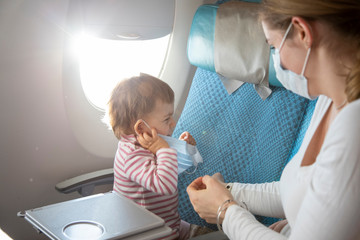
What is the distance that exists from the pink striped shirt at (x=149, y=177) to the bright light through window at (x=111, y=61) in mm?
760

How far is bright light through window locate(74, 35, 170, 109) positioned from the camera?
2.73 meters

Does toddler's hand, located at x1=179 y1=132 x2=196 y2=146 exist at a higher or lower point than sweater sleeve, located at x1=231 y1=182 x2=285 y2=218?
higher

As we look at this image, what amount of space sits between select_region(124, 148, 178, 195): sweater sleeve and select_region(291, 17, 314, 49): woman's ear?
2.67 feet

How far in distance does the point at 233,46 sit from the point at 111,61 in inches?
Answer: 45.2

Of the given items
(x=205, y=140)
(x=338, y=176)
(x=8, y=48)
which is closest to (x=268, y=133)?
(x=205, y=140)

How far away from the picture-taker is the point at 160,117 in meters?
1.98

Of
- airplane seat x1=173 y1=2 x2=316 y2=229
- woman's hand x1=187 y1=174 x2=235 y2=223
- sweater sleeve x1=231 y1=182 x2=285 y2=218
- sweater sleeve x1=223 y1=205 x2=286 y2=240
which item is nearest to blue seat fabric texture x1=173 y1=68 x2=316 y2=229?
airplane seat x1=173 y1=2 x2=316 y2=229

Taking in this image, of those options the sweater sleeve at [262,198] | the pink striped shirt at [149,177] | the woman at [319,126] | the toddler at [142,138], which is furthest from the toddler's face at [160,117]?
the woman at [319,126]

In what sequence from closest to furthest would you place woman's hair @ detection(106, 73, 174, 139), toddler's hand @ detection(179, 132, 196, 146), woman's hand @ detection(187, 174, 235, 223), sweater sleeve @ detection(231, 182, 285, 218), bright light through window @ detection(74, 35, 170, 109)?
woman's hand @ detection(187, 174, 235, 223), sweater sleeve @ detection(231, 182, 285, 218), woman's hair @ detection(106, 73, 174, 139), toddler's hand @ detection(179, 132, 196, 146), bright light through window @ detection(74, 35, 170, 109)

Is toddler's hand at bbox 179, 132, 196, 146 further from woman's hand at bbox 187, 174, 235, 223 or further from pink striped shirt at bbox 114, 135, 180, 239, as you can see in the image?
woman's hand at bbox 187, 174, 235, 223

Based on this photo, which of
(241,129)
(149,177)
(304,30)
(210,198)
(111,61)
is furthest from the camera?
(111,61)

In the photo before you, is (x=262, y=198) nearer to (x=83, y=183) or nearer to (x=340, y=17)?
(x=340, y=17)

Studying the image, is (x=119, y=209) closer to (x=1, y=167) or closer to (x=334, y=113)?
(x=334, y=113)

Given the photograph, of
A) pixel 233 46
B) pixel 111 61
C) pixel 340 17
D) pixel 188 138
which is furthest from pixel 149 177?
pixel 111 61
